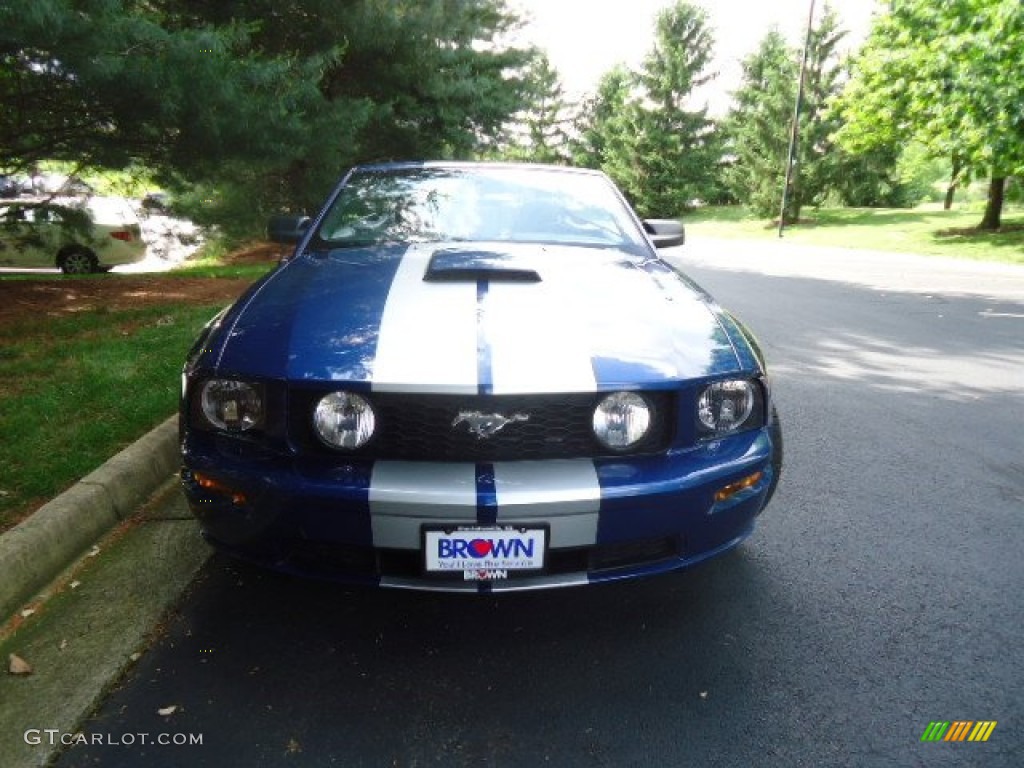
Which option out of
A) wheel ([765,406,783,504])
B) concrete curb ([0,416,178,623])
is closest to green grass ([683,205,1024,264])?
wheel ([765,406,783,504])

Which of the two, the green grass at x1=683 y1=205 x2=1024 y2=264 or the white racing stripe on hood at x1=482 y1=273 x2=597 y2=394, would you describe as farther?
the green grass at x1=683 y1=205 x2=1024 y2=264

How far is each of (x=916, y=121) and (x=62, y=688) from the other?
23.5m

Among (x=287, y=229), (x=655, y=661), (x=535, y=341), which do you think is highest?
(x=287, y=229)

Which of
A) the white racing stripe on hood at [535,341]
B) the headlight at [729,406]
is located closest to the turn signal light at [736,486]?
the headlight at [729,406]

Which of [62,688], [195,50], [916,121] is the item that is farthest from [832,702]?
[916,121]

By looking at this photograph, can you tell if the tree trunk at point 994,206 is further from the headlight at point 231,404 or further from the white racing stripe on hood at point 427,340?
the headlight at point 231,404

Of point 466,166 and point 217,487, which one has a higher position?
point 466,166

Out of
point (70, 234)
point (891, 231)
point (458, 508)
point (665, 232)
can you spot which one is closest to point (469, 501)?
point (458, 508)

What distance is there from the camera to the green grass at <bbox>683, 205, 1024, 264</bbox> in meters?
17.3

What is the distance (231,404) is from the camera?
6.28 feet

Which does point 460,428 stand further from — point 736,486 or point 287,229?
point 287,229

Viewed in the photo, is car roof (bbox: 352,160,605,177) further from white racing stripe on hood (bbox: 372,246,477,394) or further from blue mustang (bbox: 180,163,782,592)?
blue mustang (bbox: 180,163,782,592)

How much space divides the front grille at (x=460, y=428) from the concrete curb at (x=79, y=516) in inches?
42.8

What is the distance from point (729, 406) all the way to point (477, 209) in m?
1.70
